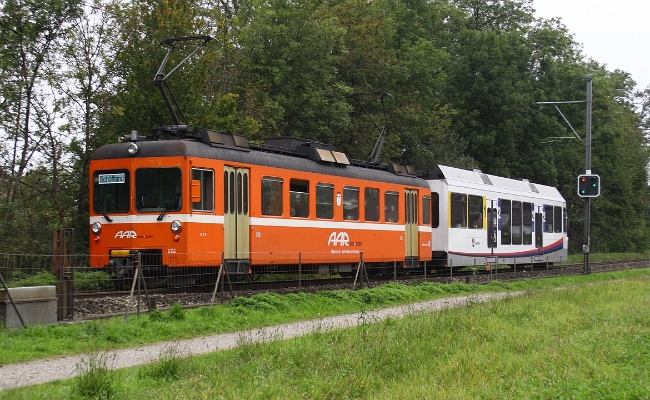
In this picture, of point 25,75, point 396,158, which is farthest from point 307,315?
point 396,158

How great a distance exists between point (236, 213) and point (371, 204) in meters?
6.96

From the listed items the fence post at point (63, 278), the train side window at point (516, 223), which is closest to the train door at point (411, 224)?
the train side window at point (516, 223)

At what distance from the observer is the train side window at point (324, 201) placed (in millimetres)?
22516

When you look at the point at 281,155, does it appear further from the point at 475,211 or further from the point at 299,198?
the point at 475,211

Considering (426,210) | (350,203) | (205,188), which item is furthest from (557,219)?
(205,188)

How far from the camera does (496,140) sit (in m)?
50.2

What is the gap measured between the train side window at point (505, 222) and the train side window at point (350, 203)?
10.1m

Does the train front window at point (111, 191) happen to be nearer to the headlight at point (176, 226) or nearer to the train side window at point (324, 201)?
the headlight at point (176, 226)

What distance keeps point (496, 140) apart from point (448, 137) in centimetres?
795

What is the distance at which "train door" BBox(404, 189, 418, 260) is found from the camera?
2747 cm

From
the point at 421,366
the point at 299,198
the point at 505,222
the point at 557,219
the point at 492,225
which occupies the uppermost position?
the point at 299,198

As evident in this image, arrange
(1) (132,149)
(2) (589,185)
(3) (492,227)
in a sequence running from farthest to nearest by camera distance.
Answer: (3) (492,227), (2) (589,185), (1) (132,149)

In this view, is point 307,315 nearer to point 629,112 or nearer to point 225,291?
point 225,291

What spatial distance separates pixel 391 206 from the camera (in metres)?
26.4
